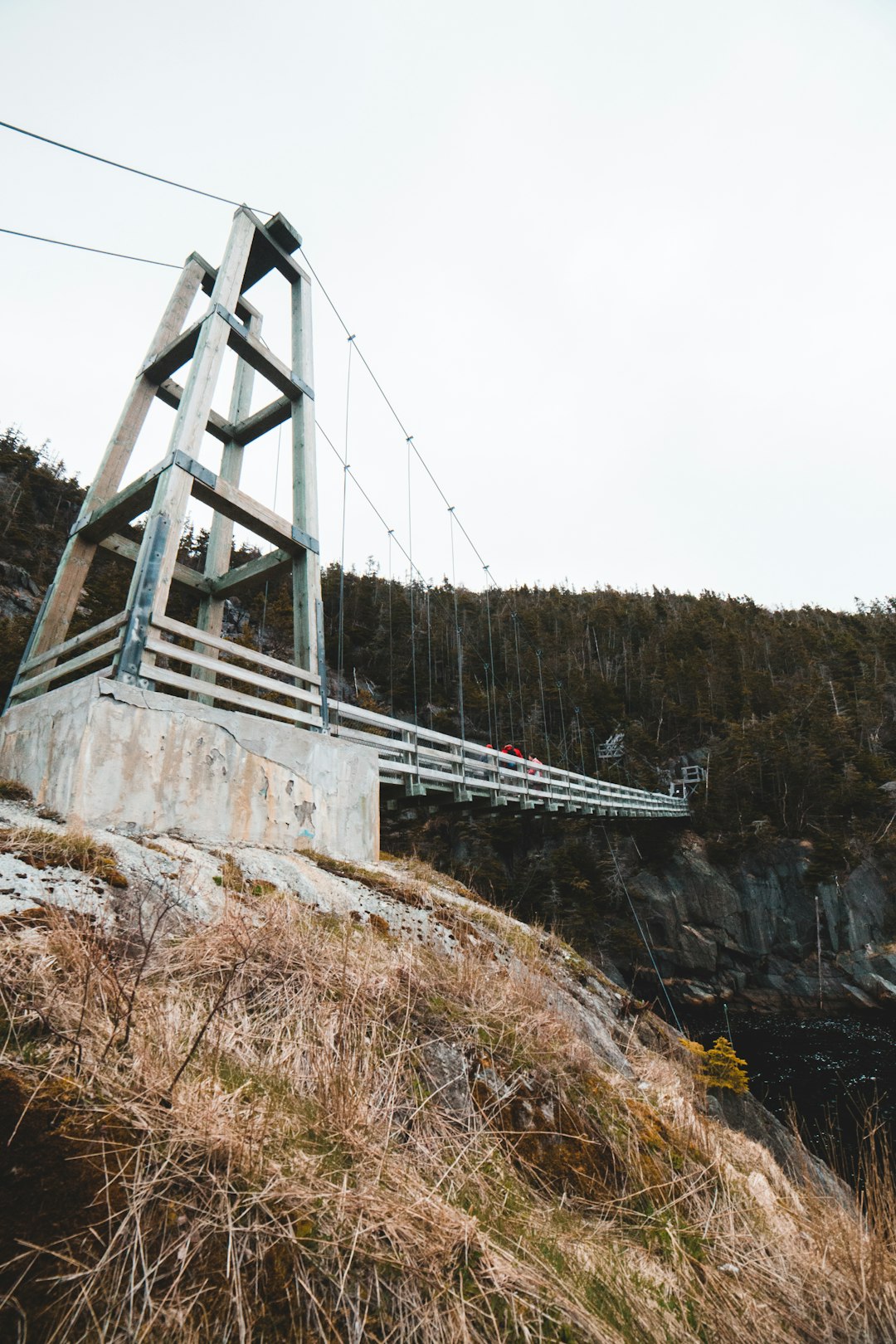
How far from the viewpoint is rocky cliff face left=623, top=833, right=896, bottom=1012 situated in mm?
23219

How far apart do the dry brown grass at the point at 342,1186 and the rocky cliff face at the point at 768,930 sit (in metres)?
25.6

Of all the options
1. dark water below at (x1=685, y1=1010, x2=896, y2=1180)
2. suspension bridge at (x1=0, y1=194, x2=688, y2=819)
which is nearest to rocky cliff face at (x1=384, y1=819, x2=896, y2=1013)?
dark water below at (x1=685, y1=1010, x2=896, y2=1180)

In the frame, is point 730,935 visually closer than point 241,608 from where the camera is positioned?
Yes

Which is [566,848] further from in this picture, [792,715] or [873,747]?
[873,747]

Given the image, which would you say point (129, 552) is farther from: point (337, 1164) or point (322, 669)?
point (337, 1164)

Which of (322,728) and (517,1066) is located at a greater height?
(322,728)

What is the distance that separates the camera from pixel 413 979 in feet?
9.92

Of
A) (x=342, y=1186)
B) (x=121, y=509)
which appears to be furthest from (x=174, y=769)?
(x=342, y=1186)

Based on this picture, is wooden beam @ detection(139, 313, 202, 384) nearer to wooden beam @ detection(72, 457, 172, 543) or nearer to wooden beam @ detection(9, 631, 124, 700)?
wooden beam @ detection(72, 457, 172, 543)

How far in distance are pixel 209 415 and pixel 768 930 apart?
2814 cm

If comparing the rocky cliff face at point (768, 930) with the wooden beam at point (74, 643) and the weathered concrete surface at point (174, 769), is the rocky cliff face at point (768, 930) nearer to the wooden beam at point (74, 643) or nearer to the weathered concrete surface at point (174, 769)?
the weathered concrete surface at point (174, 769)

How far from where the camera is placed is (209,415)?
7.48 metres

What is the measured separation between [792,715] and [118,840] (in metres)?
38.9

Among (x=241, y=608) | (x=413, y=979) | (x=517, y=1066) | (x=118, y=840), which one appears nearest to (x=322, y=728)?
(x=118, y=840)
